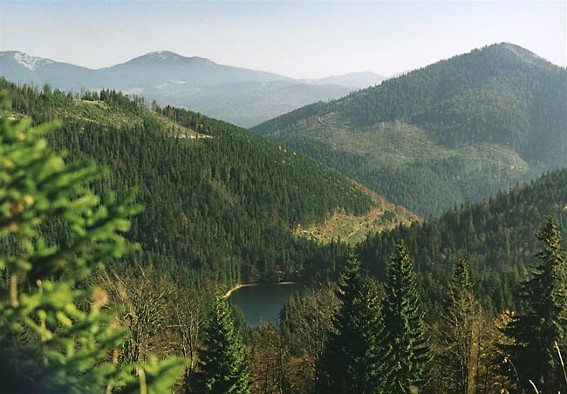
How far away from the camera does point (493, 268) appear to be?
130 meters

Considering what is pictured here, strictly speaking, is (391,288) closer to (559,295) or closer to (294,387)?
(559,295)

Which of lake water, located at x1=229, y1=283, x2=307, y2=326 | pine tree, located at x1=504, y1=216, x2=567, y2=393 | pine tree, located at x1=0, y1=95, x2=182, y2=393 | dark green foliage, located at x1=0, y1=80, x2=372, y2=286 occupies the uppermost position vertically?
pine tree, located at x1=0, y1=95, x2=182, y2=393

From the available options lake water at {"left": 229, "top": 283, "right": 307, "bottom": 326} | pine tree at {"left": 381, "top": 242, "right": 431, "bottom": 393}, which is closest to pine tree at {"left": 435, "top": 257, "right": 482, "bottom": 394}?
pine tree at {"left": 381, "top": 242, "right": 431, "bottom": 393}

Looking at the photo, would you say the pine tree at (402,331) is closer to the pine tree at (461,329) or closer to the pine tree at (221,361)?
the pine tree at (461,329)

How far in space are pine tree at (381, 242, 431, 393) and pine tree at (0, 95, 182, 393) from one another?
32.9m

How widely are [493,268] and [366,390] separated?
106267 millimetres

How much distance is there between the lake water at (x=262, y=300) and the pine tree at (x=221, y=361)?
78.5 metres

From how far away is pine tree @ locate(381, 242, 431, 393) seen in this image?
36.8m

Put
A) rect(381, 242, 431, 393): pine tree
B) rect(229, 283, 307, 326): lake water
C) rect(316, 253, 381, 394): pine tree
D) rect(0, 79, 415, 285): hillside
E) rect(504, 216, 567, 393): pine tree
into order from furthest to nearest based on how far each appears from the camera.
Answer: rect(0, 79, 415, 285): hillside → rect(229, 283, 307, 326): lake water → rect(381, 242, 431, 393): pine tree → rect(316, 253, 381, 394): pine tree → rect(504, 216, 567, 393): pine tree

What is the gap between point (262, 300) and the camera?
460 ft

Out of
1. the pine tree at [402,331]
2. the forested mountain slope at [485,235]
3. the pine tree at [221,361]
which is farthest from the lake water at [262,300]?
the pine tree at [221,361]

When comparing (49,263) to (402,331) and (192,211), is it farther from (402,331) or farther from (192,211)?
(192,211)

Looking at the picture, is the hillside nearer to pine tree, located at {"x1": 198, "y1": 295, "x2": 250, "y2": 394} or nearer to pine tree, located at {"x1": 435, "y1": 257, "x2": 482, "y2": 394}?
pine tree, located at {"x1": 198, "y1": 295, "x2": 250, "y2": 394}

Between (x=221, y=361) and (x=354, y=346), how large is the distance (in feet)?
30.4
